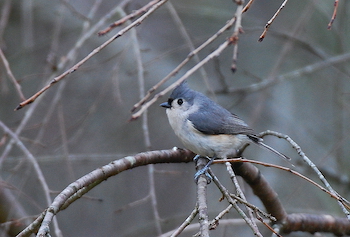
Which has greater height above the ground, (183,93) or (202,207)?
(183,93)

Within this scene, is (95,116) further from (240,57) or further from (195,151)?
(195,151)

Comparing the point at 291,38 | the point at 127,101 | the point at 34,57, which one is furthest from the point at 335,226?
the point at 34,57

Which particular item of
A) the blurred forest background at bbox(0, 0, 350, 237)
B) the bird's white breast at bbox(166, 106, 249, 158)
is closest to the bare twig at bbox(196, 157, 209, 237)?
the bird's white breast at bbox(166, 106, 249, 158)

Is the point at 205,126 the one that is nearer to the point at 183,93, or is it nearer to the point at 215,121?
the point at 215,121

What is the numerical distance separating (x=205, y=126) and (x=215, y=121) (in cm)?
15

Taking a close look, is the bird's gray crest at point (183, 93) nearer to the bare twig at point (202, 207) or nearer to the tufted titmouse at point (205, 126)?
the tufted titmouse at point (205, 126)

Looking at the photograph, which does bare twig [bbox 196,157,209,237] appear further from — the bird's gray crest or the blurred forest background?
the blurred forest background

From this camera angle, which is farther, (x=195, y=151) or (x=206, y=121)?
(x=206, y=121)

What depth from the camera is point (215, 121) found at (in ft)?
12.0

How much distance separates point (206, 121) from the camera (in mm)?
3590

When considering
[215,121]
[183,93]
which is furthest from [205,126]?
[183,93]

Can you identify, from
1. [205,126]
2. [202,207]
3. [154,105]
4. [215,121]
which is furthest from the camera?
[154,105]

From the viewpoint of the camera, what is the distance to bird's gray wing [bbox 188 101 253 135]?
3536 mm

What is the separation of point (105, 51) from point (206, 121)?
8.56 feet
